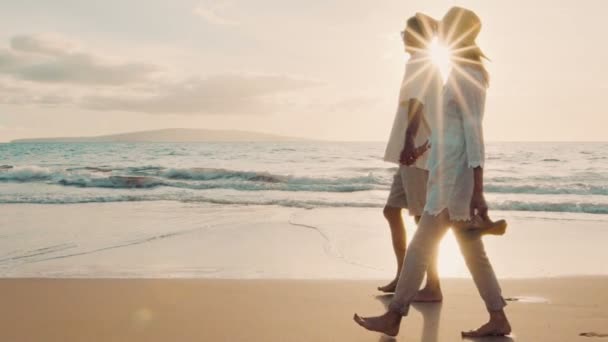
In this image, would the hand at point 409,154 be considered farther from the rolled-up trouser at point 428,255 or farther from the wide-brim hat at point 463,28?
the wide-brim hat at point 463,28

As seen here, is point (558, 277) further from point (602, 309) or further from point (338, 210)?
point (338, 210)

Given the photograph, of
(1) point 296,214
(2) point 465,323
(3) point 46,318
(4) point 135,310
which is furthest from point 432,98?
(1) point 296,214

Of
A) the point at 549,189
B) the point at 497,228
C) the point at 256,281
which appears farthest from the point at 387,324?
the point at 549,189

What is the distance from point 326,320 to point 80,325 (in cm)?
156

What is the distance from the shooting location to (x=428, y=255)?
3236 millimetres

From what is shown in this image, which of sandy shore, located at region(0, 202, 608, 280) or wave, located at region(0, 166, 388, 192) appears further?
wave, located at region(0, 166, 388, 192)

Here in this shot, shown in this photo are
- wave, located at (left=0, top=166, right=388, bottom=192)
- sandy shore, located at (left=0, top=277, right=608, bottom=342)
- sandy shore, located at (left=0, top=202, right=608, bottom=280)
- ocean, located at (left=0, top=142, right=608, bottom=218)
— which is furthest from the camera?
wave, located at (left=0, top=166, right=388, bottom=192)

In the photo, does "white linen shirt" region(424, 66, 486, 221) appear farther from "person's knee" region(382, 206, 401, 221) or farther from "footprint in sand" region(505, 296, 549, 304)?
"footprint in sand" region(505, 296, 549, 304)

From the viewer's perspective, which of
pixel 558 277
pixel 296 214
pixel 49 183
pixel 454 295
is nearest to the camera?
pixel 454 295

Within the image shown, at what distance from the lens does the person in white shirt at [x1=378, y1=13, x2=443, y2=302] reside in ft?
12.8

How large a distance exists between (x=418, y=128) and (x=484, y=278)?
3.44 feet

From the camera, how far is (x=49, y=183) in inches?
875

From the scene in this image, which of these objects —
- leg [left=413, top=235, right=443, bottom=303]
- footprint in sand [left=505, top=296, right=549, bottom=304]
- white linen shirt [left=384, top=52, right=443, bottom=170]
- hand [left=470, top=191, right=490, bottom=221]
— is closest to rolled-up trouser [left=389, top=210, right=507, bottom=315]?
Result: hand [left=470, top=191, right=490, bottom=221]

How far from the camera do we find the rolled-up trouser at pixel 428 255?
3.23 metres
